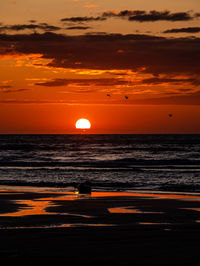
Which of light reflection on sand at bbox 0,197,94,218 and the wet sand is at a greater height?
light reflection on sand at bbox 0,197,94,218

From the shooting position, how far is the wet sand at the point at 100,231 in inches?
377

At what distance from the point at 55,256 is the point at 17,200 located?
9.62 m

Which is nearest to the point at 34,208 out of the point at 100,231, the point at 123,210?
the point at 123,210

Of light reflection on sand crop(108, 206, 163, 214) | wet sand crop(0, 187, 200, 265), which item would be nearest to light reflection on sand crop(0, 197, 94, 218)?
wet sand crop(0, 187, 200, 265)

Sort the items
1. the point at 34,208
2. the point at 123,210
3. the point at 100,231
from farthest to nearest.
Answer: the point at 34,208 < the point at 123,210 < the point at 100,231

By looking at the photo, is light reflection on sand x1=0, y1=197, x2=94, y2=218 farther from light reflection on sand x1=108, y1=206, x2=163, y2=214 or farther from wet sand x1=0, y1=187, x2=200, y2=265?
light reflection on sand x1=108, y1=206, x2=163, y2=214

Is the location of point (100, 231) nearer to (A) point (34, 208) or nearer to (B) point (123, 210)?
(B) point (123, 210)

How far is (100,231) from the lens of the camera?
1208 cm

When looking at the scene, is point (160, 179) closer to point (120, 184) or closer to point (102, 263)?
point (120, 184)

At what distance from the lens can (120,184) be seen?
28391 mm

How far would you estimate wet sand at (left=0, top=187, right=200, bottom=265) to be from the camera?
957 cm

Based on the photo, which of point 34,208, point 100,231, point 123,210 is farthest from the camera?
point 34,208

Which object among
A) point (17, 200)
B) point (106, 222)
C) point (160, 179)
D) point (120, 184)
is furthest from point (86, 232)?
point (160, 179)

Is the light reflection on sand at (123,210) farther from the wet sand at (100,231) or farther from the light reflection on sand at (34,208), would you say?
the light reflection on sand at (34,208)
